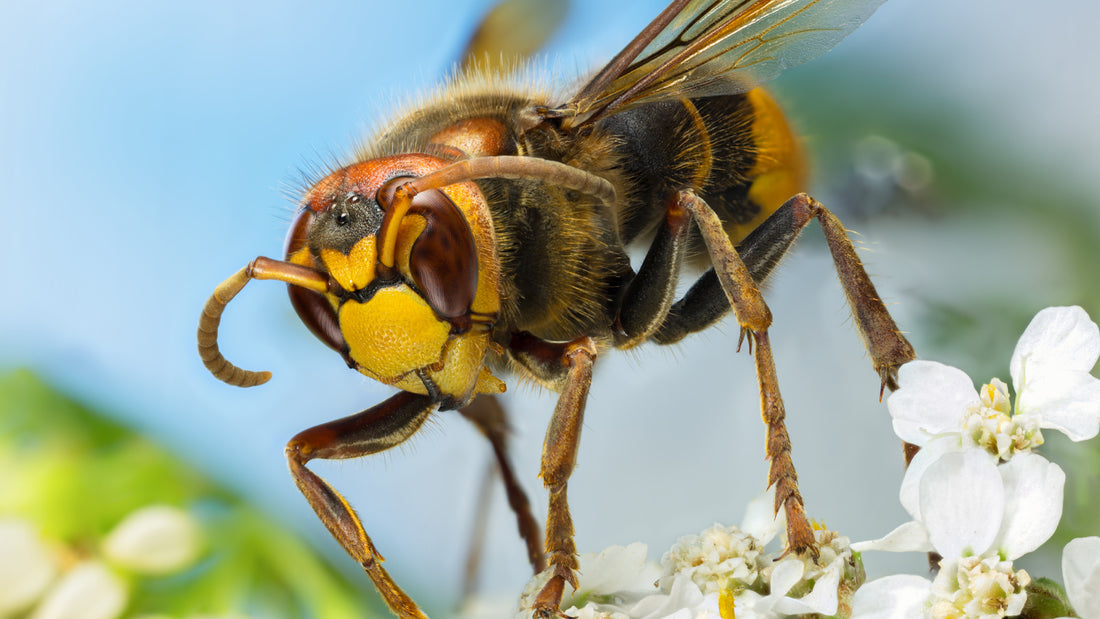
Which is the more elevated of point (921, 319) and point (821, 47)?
point (821, 47)

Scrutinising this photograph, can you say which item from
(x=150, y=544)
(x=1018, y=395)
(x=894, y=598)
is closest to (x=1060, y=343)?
(x=1018, y=395)

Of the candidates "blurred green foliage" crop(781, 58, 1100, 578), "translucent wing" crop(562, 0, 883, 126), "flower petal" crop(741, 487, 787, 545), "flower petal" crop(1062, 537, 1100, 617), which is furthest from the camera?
"blurred green foliage" crop(781, 58, 1100, 578)

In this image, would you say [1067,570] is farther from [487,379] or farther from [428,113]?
[428,113]

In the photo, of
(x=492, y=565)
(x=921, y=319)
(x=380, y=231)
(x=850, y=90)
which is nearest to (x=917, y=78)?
(x=850, y=90)

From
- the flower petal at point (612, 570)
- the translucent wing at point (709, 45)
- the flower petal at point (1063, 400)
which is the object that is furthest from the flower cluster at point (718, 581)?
the translucent wing at point (709, 45)

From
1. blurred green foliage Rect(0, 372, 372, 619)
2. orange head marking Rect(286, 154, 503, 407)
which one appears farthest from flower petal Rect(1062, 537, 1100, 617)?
blurred green foliage Rect(0, 372, 372, 619)

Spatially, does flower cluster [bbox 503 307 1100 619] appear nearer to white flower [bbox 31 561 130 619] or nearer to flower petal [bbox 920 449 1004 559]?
flower petal [bbox 920 449 1004 559]

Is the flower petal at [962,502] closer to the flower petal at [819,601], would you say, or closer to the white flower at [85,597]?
the flower petal at [819,601]
